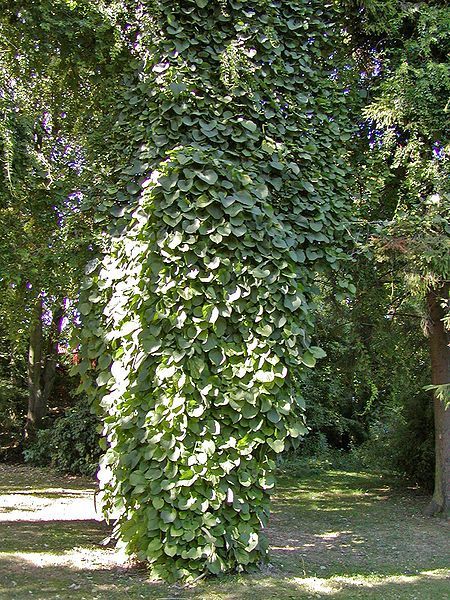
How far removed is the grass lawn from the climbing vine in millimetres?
273

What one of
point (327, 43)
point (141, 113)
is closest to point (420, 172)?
point (327, 43)

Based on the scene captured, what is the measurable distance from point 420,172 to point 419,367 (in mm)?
3572

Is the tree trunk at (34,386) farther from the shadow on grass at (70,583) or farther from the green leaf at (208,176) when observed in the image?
the green leaf at (208,176)

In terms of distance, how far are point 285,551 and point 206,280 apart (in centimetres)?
261

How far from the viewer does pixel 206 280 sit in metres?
3.99

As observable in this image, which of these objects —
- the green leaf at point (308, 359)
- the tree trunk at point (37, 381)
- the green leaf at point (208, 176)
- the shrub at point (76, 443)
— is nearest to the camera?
the green leaf at point (208, 176)

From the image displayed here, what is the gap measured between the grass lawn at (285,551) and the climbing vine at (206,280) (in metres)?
0.27

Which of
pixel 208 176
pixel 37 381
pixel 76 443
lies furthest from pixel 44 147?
pixel 37 381

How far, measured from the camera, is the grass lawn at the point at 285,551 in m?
3.62

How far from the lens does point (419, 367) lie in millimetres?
8375

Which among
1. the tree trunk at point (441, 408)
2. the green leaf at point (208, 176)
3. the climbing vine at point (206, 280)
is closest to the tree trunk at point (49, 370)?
the tree trunk at point (441, 408)

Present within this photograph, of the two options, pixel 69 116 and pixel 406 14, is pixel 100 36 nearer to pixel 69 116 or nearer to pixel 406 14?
pixel 69 116

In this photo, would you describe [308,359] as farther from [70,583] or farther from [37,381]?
[37,381]

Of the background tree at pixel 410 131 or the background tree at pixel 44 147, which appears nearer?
the background tree at pixel 44 147
